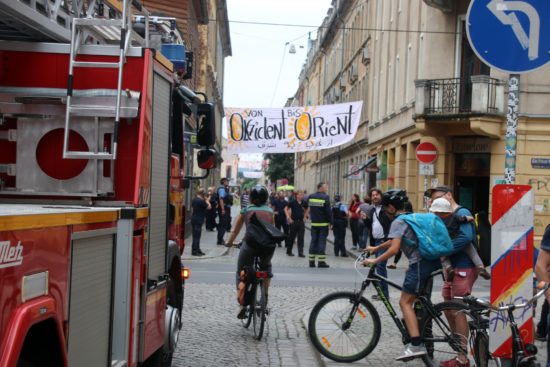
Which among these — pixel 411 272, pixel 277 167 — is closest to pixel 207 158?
pixel 411 272

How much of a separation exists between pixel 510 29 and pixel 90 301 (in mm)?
3935

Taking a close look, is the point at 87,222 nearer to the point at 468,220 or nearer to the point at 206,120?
the point at 206,120

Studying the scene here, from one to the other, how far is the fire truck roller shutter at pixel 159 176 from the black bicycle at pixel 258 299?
3.04 m

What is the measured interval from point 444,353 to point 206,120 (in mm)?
2934

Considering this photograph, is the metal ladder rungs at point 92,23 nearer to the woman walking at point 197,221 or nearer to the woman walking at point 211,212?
the woman walking at point 197,221

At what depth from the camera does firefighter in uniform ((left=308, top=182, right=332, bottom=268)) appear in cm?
1814

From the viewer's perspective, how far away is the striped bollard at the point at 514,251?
21.7 ft

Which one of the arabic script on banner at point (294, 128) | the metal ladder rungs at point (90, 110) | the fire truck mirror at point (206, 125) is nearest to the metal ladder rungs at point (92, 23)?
the metal ladder rungs at point (90, 110)

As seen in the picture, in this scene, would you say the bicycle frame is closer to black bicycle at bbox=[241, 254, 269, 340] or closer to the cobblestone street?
the cobblestone street

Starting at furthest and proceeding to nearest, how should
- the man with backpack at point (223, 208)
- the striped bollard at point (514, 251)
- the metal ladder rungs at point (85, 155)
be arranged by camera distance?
the man with backpack at point (223, 208)
the striped bollard at point (514, 251)
the metal ladder rungs at point (85, 155)

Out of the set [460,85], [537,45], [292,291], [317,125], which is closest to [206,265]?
[292,291]

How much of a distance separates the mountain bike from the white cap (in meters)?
0.99

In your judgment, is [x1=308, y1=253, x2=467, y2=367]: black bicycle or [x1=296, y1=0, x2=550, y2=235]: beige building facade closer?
[x1=308, y1=253, x2=467, y2=367]: black bicycle

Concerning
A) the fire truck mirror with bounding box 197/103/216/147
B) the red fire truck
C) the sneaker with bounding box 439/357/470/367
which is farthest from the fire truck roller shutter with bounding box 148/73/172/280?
the sneaker with bounding box 439/357/470/367
